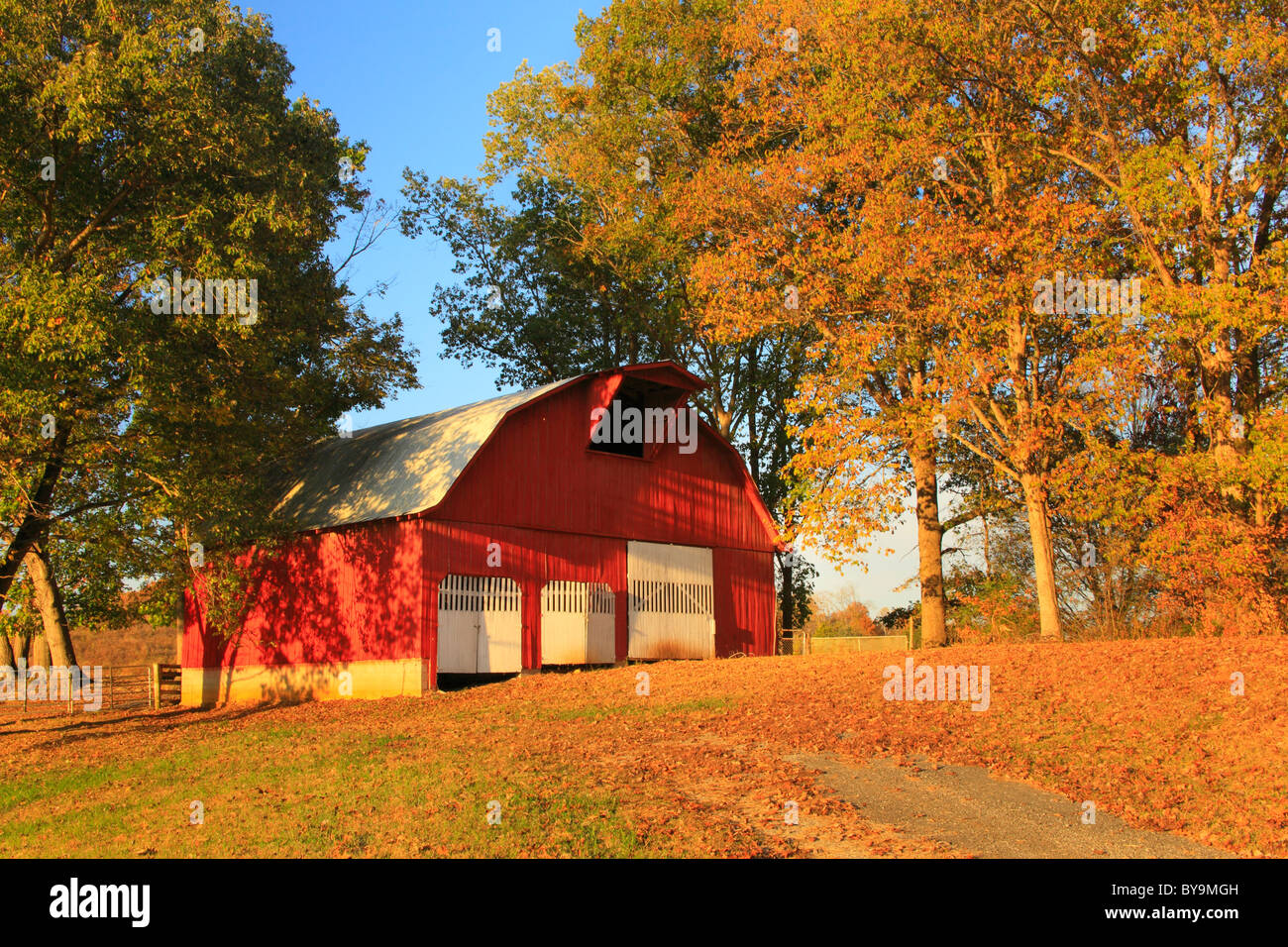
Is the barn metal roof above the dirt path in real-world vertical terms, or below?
above

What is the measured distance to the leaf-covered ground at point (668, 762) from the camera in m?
9.78

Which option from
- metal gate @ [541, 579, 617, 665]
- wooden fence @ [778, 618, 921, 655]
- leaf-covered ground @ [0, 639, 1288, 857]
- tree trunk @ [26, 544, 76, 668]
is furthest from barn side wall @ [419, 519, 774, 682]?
tree trunk @ [26, 544, 76, 668]

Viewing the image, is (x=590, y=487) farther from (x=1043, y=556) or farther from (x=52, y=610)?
(x=52, y=610)

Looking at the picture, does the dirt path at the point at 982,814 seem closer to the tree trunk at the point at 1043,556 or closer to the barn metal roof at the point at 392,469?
the tree trunk at the point at 1043,556

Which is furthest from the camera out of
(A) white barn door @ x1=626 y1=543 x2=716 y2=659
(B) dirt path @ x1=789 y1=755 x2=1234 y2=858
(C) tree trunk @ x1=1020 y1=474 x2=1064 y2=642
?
(A) white barn door @ x1=626 y1=543 x2=716 y2=659

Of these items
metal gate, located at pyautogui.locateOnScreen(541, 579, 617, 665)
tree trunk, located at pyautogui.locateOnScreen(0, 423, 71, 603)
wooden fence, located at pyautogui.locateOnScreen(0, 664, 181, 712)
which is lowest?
wooden fence, located at pyautogui.locateOnScreen(0, 664, 181, 712)

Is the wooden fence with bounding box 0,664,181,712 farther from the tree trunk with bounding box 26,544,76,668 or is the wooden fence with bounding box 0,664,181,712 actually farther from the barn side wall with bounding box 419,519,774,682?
the barn side wall with bounding box 419,519,774,682

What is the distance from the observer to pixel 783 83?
27.7m

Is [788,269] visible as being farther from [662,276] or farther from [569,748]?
[569,748]

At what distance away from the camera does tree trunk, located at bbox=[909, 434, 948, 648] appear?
27453 millimetres

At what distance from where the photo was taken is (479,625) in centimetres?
2270

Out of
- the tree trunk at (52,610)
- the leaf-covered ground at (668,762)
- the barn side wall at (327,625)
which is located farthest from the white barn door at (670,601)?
the tree trunk at (52,610)

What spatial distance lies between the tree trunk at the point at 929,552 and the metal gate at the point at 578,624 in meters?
8.46

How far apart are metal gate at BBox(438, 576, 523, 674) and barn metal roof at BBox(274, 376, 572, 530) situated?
6.99 feet
